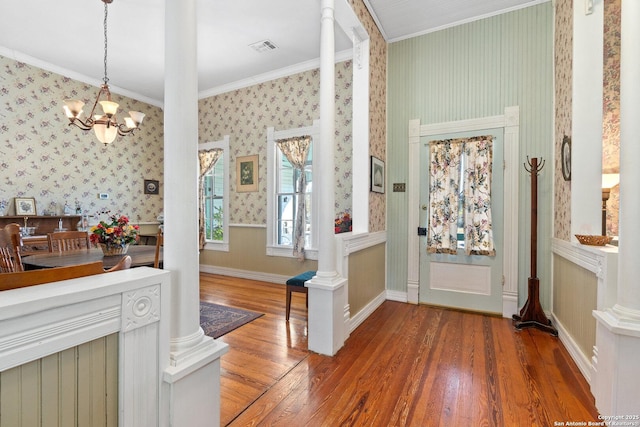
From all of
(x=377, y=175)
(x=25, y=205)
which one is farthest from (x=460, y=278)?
(x=25, y=205)

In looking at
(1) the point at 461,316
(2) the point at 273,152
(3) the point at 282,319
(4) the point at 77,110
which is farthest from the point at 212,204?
(1) the point at 461,316

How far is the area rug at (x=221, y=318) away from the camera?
2.92 meters

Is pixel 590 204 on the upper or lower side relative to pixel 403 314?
upper

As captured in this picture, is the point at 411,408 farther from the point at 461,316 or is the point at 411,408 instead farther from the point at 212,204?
the point at 212,204

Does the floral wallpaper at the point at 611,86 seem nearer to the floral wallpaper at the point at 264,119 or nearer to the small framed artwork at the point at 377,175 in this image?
the small framed artwork at the point at 377,175

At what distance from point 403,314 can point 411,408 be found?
5.38 ft

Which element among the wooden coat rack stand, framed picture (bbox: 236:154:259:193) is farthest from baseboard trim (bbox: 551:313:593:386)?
framed picture (bbox: 236:154:259:193)

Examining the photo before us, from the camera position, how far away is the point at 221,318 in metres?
3.22

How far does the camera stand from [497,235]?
3334 mm

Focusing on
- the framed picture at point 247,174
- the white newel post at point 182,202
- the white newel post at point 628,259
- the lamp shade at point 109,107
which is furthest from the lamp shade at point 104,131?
the white newel post at point 628,259

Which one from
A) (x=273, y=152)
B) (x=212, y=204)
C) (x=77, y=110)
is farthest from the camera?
(x=212, y=204)

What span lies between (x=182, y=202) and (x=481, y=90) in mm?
3563

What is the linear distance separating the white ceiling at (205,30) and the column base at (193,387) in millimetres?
3430

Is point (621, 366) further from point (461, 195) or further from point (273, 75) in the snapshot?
point (273, 75)
